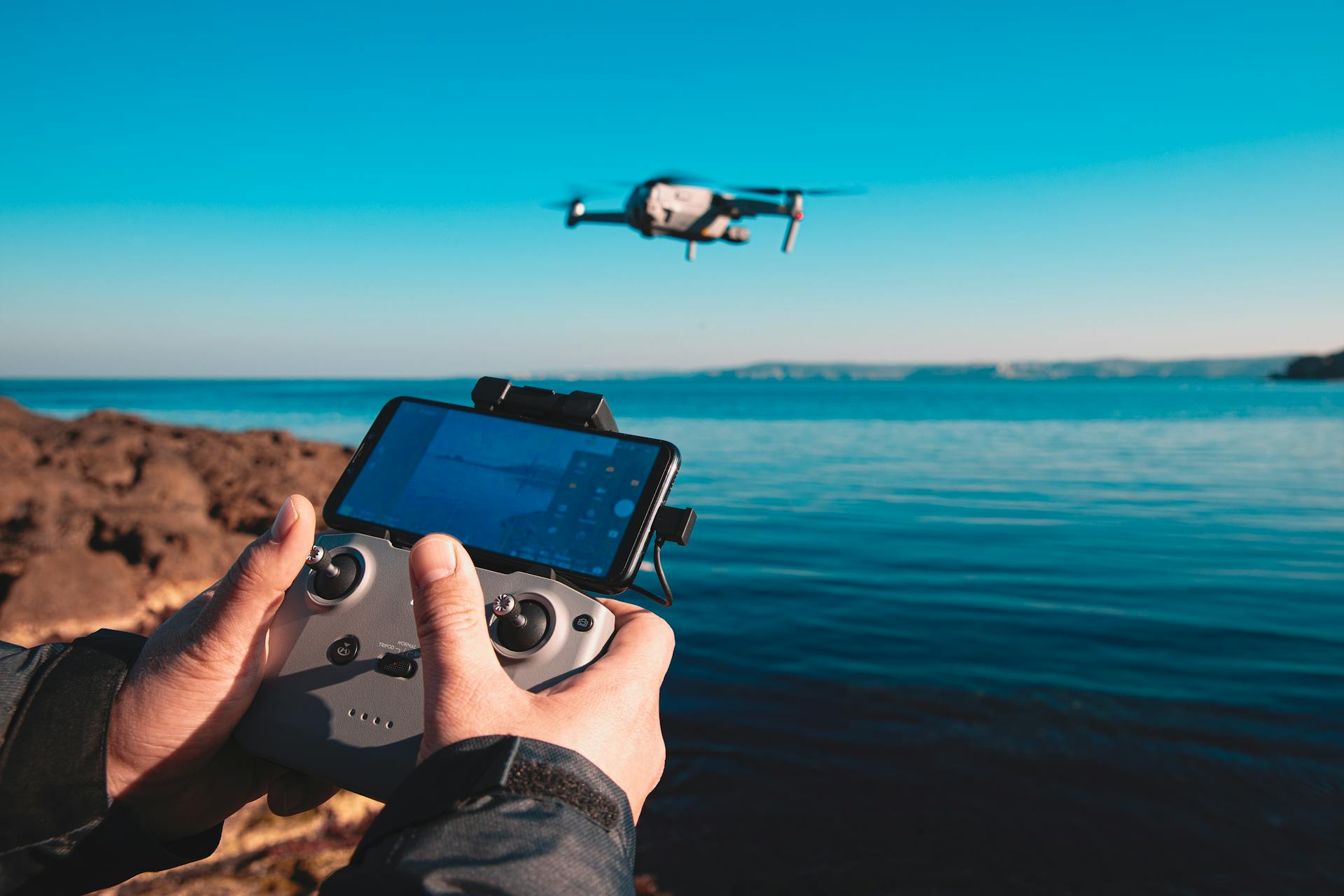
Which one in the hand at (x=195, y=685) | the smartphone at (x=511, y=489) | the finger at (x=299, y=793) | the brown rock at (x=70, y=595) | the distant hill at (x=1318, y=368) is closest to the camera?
the hand at (x=195, y=685)

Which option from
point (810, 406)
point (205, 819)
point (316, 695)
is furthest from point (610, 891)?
point (810, 406)

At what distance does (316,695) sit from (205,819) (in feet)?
1.55

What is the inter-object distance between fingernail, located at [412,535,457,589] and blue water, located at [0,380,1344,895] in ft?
14.4

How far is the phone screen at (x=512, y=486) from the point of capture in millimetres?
2273

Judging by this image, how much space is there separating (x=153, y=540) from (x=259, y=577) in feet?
27.5

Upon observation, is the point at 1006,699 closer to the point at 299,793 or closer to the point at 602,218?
the point at 299,793

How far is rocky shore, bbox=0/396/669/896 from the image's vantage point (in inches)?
169

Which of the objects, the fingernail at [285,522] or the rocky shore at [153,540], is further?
the rocky shore at [153,540]

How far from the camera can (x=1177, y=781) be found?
20.5ft

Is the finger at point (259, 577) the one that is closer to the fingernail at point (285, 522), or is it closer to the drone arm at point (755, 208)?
the fingernail at point (285, 522)

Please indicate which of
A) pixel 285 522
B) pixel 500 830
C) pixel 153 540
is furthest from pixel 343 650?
pixel 153 540

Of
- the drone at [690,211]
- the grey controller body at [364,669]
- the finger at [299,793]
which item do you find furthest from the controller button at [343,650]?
the drone at [690,211]

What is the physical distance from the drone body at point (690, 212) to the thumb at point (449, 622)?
39.2 meters

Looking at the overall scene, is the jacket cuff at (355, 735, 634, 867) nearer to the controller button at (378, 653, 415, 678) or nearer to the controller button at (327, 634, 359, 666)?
the controller button at (378, 653, 415, 678)
